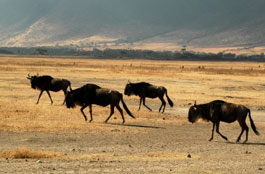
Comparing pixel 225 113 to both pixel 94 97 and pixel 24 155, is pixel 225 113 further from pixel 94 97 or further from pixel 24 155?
pixel 24 155

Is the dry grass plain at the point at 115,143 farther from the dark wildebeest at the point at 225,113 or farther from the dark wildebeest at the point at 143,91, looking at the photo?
the dark wildebeest at the point at 225,113

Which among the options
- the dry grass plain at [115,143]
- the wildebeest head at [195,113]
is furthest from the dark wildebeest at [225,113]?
the dry grass plain at [115,143]

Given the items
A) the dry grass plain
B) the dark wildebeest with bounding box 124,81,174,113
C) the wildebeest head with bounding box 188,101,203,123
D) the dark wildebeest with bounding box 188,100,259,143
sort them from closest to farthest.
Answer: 1. the dry grass plain
2. the dark wildebeest with bounding box 188,100,259,143
3. the wildebeest head with bounding box 188,101,203,123
4. the dark wildebeest with bounding box 124,81,174,113

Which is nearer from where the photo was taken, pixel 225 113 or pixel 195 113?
pixel 225 113

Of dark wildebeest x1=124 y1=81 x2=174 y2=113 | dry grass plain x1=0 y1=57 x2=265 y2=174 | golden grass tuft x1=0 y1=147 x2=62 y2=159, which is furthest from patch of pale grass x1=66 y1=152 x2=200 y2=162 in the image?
dark wildebeest x1=124 y1=81 x2=174 y2=113

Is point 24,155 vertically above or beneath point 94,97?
beneath

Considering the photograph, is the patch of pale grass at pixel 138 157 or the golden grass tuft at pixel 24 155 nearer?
the golden grass tuft at pixel 24 155

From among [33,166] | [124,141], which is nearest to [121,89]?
[124,141]

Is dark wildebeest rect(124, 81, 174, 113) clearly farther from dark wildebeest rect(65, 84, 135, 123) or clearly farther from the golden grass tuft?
the golden grass tuft

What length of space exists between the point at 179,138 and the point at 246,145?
2386mm

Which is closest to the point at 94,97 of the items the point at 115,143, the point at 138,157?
the point at 115,143

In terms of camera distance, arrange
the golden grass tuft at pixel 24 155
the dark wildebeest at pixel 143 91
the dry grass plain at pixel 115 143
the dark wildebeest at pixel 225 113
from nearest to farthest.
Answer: the dry grass plain at pixel 115 143
the golden grass tuft at pixel 24 155
the dark wildebeest at pixel 225 113
the dark wildebeest at pixel 143 91

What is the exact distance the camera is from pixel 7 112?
2409 cm

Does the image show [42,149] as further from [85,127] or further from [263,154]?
[263,154]
